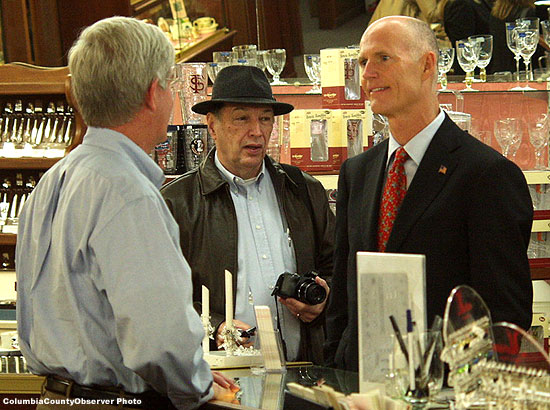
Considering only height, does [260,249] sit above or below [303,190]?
below

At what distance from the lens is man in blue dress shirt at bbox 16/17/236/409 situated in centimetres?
201

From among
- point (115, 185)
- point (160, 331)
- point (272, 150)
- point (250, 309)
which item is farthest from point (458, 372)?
point (272, 150)

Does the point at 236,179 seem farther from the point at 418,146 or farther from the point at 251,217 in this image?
the point at 418,146

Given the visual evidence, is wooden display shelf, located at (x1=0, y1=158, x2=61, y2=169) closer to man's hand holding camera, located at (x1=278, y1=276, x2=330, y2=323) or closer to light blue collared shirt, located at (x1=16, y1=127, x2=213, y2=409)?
man's hand holding camera, located at (x1=278, y1=276, x2=330, y2=323)

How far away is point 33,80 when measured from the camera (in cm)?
520

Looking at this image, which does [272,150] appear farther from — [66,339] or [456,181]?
[66,339]

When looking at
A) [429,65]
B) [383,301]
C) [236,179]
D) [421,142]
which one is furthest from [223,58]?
[383,301]

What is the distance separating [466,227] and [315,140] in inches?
63.6

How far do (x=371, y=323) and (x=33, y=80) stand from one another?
378 cm

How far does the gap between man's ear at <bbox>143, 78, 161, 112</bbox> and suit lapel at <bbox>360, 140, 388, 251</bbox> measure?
2.92 feet

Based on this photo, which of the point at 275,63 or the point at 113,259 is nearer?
the point at 113,259

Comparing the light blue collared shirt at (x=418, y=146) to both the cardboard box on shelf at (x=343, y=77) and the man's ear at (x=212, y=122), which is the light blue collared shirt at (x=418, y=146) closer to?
the man's ear at (x=212, y=122)

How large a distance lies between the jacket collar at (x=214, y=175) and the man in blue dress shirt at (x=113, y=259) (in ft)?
4.14

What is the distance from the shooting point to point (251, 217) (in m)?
3.55
